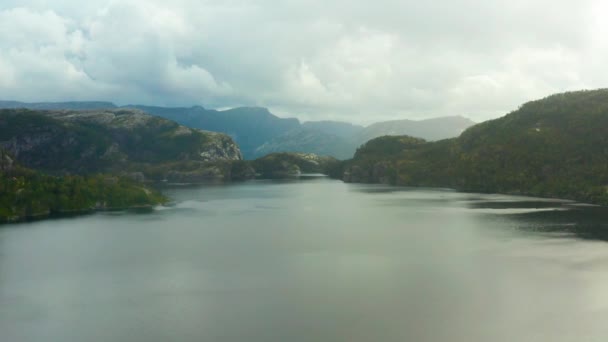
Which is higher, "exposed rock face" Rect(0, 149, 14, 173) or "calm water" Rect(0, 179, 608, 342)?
"exposed rock face" Rect(0, 149, 14, 173)

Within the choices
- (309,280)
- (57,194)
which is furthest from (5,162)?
(309,280)

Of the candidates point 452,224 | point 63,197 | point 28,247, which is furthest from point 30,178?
point 452,224

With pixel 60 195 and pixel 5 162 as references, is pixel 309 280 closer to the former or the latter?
pixel 60 195

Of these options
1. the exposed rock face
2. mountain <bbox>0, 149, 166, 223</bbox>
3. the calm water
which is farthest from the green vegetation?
the calm water

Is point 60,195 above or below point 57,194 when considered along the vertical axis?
below

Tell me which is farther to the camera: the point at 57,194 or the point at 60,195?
the point at 57,194

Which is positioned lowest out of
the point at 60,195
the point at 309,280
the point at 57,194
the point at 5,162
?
the point at 309,280

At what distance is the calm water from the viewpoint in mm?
46125

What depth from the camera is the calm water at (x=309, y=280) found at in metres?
46.1

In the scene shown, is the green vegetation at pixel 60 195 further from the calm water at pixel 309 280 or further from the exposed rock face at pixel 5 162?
the calm water at pixel 309 280

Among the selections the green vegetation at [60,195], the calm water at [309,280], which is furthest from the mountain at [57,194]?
the calm water at [309,280]

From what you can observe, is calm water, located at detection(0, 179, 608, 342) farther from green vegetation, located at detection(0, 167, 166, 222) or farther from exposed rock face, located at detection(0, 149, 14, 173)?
exposed rock face, located at detection(0, 149, 14, 173)

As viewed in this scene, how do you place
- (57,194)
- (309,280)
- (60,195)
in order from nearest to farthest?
1. (309,280)
2. (60,195)
3. (57,194)

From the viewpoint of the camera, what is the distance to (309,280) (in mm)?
63594
